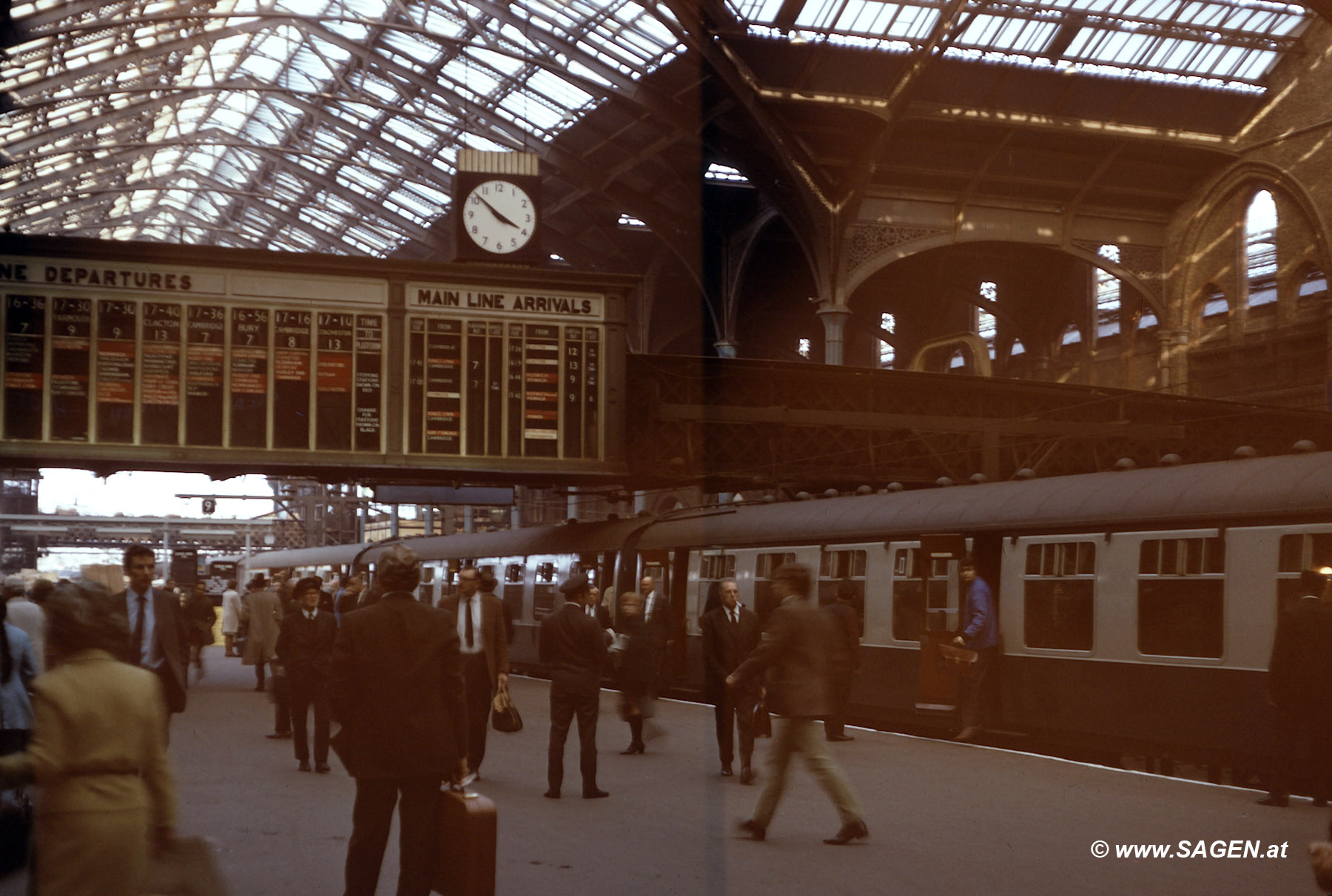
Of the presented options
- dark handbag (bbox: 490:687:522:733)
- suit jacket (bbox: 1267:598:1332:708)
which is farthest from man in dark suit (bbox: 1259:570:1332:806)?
dark handbag (bbox: 490:687:522:733)

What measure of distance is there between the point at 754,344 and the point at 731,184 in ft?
36.9

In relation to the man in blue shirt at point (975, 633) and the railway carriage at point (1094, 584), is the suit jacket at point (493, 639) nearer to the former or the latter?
the railway carriage at point (1094, 584)

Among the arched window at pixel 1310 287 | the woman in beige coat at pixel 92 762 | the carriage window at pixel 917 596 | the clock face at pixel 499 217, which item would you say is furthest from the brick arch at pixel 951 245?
the woman in beige coat at pixel 92 762

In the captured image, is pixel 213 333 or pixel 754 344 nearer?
pixel 213 333

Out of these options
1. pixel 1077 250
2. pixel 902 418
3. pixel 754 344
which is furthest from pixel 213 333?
pixel 754 344

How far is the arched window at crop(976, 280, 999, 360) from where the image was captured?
143ft

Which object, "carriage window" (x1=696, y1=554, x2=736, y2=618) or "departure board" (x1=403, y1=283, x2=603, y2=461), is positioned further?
"departure board" (x1=403, y1=283, x2=603, y2=461)

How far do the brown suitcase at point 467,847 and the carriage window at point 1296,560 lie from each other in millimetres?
7768

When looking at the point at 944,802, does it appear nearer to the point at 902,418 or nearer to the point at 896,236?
the point at 902,418

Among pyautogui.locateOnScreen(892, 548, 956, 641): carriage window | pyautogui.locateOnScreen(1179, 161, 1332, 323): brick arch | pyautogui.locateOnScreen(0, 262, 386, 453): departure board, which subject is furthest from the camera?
pyautogui.locateOnScreen(1179, 161, 1332, 323): brick arch

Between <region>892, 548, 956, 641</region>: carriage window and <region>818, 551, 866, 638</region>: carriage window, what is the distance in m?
0.53

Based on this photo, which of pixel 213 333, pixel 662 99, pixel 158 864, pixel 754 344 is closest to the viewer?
pixel 158 864

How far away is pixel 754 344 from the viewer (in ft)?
160

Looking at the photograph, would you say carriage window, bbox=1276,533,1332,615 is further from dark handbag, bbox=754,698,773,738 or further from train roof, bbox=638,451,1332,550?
dark handbag, bbox=754,698,773,738
